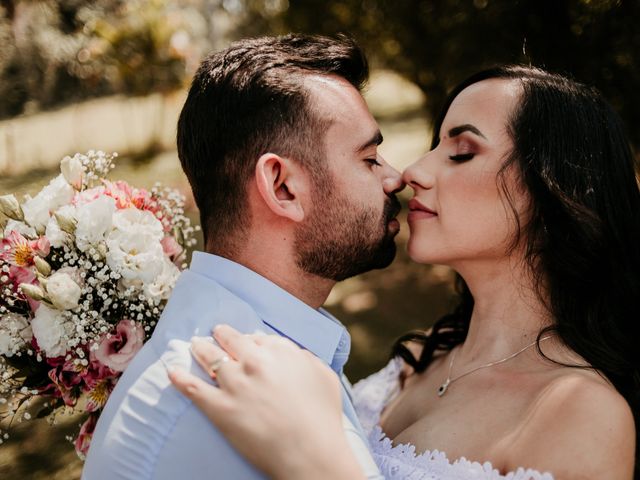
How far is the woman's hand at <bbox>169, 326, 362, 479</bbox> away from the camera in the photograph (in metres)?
1.52

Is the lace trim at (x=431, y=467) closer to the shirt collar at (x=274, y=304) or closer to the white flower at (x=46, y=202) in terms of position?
the shirt collar at (x=274, y=304)

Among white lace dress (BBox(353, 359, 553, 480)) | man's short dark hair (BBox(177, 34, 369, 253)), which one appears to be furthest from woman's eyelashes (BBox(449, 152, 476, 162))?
white lace dress (BBox(353, 359, 553, 480))

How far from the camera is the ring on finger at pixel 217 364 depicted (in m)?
1.63

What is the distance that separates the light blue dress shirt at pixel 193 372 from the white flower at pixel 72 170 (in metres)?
0.61

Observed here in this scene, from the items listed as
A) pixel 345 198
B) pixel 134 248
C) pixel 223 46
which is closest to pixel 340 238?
pixel 345 198

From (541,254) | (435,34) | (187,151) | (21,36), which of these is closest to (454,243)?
(541,254)

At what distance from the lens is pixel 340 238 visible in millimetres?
2213

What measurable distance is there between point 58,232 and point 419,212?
1.36 m

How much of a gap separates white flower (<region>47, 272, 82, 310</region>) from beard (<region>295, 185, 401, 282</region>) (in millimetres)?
754

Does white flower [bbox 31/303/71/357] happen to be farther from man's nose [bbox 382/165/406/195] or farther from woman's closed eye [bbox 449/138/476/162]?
woman's closed eye [bbox 449/138/476/162]

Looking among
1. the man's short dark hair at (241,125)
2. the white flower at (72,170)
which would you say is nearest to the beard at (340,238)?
the man's short dark hair at (241,125)

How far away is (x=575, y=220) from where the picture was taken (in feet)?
7.79

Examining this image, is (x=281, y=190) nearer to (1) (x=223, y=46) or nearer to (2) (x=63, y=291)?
(2) (x=63, y=291)

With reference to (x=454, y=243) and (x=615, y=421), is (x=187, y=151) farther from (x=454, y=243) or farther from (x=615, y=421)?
(x=615, y=421)
